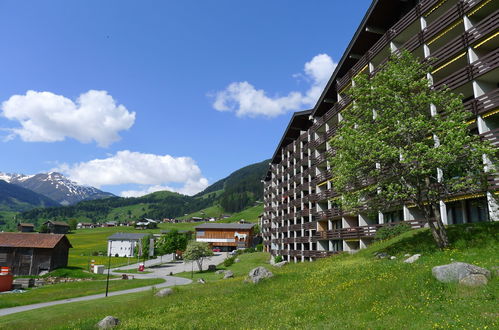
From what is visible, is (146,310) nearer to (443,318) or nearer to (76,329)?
(76,329)

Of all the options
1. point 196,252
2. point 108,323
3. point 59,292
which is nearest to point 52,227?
point 196,252

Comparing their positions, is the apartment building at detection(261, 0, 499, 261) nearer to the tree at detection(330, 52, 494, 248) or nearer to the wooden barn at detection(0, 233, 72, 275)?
the tree at detection(330, 52, 494, 248)

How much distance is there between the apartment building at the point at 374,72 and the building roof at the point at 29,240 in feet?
181

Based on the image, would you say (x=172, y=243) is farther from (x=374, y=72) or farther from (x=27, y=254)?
(x=374, y=72)

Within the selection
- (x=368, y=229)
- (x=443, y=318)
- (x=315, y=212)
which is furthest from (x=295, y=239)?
(x=443, y=318)

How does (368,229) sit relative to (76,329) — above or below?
above

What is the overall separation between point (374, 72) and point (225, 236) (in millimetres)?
118789

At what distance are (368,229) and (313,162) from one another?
25.4 metres

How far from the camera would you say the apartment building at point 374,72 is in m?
28.3

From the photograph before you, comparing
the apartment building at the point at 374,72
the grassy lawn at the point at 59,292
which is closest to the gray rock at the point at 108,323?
the apartment building at the point at 374,72

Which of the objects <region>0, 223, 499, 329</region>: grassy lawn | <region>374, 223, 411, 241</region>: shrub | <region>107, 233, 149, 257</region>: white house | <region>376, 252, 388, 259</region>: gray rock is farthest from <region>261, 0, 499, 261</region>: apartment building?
<region>107, 233, 149, 257</region>: white house

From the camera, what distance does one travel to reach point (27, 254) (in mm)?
80125

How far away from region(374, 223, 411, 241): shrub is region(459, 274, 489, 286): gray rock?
20.2 m

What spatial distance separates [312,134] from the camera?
225 feet
